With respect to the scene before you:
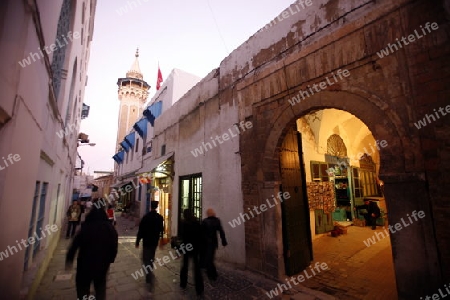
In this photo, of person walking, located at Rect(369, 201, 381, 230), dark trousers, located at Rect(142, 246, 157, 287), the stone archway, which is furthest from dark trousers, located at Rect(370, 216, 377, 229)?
dark trousers, located at Rect(142, 246, 157, 287)

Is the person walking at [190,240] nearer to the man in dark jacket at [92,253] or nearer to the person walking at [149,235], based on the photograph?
the person walking at [149,235]

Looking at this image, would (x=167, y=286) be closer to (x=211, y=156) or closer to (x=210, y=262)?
(x=210, y=262)

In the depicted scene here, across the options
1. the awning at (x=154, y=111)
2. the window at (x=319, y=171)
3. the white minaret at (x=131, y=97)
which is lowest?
the window at (x=319, y=171)

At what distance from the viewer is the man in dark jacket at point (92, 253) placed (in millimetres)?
3518

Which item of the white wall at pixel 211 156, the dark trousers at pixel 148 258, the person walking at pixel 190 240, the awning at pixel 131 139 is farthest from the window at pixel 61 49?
the awning at pixel 131 139

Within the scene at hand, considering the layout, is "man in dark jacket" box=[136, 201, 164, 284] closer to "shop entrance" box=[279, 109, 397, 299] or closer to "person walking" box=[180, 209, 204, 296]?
"person walking" box=[180, 209, 204, 296]

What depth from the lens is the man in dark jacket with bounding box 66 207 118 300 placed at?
11.5ft

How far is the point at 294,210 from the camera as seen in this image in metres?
5.66

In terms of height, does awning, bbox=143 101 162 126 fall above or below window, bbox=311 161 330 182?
above

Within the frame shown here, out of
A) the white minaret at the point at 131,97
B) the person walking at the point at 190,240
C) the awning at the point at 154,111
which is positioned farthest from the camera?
the white minaret at the point at 131,97

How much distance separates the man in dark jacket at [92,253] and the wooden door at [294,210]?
3676 mm

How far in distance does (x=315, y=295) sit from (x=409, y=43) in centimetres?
456

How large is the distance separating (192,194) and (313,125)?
557 centimetres

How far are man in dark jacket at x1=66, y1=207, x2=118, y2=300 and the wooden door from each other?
3676 mm
